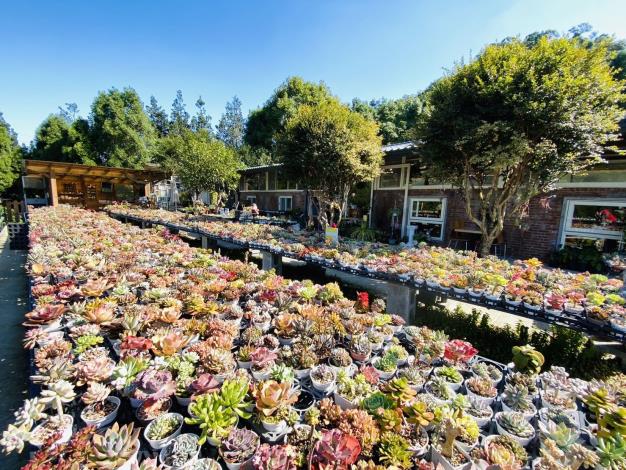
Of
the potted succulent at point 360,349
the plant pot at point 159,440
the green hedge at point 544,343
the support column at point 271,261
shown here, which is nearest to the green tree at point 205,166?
the support column at point 271,261

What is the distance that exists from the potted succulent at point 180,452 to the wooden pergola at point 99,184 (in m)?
21.1

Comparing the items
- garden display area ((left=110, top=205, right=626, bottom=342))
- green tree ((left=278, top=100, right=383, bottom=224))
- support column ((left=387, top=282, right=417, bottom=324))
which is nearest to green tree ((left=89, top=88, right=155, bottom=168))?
green tree ((left=278, top=100, right=383, bottom=224))

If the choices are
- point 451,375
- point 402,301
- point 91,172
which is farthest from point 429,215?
point 91,172

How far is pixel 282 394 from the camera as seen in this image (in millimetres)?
1571

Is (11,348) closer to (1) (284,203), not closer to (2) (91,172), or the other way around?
(1) (284,203)

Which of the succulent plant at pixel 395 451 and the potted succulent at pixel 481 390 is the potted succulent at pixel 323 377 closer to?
the succulent plant at pixel 395 451

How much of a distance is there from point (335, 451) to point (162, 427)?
36.3 inches

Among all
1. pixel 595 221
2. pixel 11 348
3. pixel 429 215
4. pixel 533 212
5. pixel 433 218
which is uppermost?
pixel 533 212

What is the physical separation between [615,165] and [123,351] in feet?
34.4

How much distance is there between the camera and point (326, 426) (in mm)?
1519

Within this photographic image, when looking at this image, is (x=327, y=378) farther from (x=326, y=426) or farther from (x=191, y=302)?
(x=191, y=302)

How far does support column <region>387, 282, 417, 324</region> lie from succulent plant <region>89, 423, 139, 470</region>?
4.05 metres

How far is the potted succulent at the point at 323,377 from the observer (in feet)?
6.05

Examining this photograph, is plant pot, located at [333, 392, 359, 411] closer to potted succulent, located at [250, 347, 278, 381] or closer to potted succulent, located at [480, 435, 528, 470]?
potted succulent, located at [250, 347, 278, 381]
